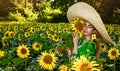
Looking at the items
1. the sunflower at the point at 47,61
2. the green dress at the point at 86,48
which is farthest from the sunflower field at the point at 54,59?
the green dress at the point at 86,48

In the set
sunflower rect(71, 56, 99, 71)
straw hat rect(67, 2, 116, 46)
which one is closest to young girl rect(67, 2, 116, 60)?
straw hat rect(67, 2, 116, 46)

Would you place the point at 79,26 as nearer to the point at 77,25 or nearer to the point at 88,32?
the point at 77,25

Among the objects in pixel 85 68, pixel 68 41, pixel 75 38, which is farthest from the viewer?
pixel 75 38

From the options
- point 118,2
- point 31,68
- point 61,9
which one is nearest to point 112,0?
point 118,2

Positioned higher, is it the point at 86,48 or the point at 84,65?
the point at 86,48

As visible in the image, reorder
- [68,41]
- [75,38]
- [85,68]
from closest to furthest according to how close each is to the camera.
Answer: [85,68] < [68,41] < [75,38]

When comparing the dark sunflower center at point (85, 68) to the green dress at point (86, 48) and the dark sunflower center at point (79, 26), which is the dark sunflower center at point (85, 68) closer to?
the dark sunflower center at point (79, 26)

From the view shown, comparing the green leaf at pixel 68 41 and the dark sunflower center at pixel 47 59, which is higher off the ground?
the green leaf at pixel 68 41

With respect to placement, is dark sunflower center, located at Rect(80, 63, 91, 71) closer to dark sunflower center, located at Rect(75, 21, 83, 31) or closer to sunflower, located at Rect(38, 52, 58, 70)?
dark sunflower center, located at Rect(75, 21, 83, 31)

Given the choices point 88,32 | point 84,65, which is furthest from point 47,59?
point 84,65

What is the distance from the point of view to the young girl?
11.5ft

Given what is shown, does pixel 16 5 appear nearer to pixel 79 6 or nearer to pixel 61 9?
pixel 61 9

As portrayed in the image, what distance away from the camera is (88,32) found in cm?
364

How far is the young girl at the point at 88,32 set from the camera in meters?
3.50
